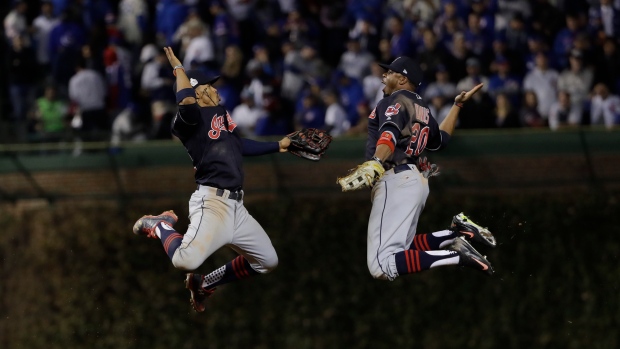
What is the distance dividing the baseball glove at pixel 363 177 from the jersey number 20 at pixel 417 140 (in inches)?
29.9

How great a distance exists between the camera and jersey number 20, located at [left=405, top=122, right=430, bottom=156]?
12.0 m

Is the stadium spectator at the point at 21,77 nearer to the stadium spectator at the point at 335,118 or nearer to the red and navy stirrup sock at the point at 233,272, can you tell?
the stadium spectator at the point at 335,118

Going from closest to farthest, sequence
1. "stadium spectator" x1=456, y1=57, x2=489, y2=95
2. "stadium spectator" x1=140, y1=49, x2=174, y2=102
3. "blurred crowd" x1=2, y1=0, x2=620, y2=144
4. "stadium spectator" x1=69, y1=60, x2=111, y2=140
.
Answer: "blurred crowd" x1=2, y1=0, x2=620, y2=144
"stadium spectator" x1=456, y1=57, x2=489, y2=95
"stadium spectator" x1=140, y1=49, x2=174, y2=102
"stadium spectator" x1=69, y1=60, x2=111, y2=140

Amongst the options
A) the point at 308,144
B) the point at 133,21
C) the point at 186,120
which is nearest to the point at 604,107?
the point at 308,144

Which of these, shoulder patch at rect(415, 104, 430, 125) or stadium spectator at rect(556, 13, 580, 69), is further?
stadium spectator at rect(556, 13, 580, 69)

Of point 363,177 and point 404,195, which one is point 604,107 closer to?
point 404,195

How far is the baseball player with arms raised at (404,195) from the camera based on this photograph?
38.6 ft

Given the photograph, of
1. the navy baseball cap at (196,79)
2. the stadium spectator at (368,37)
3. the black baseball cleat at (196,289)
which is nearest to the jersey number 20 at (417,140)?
the navy baseball cap at (196,79)

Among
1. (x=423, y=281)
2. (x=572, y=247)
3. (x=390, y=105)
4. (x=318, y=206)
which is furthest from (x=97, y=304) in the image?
(x=390, y=105)

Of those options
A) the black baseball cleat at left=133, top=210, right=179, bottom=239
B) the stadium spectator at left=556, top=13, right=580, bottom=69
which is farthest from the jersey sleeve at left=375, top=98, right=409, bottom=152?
the stadium spectator at left=556, top=13, right=580, bottom=69

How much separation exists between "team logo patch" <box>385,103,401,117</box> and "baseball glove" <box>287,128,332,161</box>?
3.50 feet

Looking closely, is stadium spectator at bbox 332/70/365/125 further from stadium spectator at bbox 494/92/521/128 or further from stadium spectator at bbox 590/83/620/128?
stadium spectator at bbox 590/83/620/128

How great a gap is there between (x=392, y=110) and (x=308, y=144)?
3.74 ft

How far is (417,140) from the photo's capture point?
12.0 m
